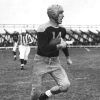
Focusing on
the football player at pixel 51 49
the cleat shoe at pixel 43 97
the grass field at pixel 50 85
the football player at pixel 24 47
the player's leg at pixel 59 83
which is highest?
the football player at pixel 51 49

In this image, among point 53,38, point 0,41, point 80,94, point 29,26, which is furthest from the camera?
point 29,26

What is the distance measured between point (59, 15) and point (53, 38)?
450 millimetres

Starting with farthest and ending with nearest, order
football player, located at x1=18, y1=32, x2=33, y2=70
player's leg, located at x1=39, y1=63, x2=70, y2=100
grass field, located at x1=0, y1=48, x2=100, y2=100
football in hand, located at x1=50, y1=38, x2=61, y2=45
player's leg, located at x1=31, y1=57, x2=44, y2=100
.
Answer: football player, located at x1=18, y1=32, x2=33, y2=70
grass field, located at x1=0, y1=48, x2=100, y2=100
player's leg, located at x1=31, y1=57, x2=44, y2=100
player's leg, located at x1=39, y1=63, x2=70, y2=100
football in hand, located at x1=50, y1=38, x2=61, y2=45

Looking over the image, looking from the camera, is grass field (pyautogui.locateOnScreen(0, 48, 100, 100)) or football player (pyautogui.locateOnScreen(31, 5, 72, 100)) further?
grass field (pyautogui.locateOnScreen(0, 48, 100, 100))

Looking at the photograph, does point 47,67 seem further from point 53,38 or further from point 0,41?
point 0,41

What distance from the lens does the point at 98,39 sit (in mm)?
36781

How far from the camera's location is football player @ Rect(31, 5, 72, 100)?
8.19m

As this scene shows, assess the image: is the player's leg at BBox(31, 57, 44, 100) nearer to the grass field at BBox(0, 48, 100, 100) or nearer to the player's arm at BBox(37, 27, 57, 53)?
the player's arm at BBox(37, 27, 57, 53)

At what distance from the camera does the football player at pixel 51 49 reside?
26.9 ft

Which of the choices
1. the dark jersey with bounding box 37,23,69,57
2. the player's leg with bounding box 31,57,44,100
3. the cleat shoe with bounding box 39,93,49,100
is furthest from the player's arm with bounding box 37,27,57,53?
the cleat shoe with bounding box 39,93,49,100

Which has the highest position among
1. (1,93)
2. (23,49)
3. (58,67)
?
(58,67)

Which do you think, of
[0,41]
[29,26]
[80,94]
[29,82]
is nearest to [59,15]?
[80,94]

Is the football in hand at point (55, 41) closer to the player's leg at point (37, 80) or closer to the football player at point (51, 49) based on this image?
the football player at point (51, 49)

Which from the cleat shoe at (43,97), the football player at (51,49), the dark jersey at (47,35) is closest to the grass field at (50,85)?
the cleat shoe at (43,97)
